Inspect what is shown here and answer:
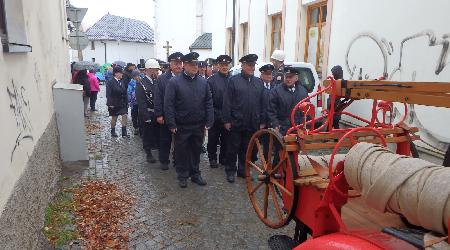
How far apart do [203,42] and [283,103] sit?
1068 inches

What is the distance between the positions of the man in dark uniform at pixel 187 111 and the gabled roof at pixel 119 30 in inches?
1794

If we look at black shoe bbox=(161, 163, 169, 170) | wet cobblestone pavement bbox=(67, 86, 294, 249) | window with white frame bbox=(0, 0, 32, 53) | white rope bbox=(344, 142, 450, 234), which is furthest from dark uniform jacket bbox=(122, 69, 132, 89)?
white rope bbox=(344, 142, 450, 234)

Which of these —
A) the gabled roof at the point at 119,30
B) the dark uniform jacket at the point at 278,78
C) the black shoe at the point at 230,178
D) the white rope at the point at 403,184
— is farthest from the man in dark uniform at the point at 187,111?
the gabled roof at the point at 119,30

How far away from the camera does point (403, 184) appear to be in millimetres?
1770

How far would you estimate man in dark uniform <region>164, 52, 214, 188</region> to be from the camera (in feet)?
17.5

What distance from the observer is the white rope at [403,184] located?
1.58 metres

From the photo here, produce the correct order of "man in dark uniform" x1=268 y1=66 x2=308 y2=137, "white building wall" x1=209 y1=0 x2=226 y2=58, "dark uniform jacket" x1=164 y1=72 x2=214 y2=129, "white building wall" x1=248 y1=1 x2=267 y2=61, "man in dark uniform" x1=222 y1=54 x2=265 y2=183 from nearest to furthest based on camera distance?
"dark uniform jacket" x1=164 y1=72 x2=214 y2=129, "man in dark uniform" x1=222 y1=54 x2=265 y2=183, "man in dark uniform" x1=268 y1=66 x2=308 y2=137, "white building wall" x1=248 y1=1 x2=267 y2=61, "white building wall" x1=209 y1=0 x2=226 y2=58

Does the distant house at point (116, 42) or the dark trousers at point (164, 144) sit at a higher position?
the distant house at point (116, 42)

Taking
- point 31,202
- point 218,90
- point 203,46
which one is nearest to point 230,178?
point 218,90

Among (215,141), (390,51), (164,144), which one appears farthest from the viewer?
(390,51)

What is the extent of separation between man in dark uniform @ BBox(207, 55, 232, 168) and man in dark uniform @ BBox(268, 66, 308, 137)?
3.45 ft

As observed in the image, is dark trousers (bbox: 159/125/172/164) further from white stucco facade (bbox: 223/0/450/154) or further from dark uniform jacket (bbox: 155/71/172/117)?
white stucco facade (bbox: 223/0/450/154)

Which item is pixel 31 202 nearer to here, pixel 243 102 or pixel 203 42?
pixel 243 102

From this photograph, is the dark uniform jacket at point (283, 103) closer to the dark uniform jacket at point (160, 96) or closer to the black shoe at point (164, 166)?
the dark uniform jacket at point (160, 96)
